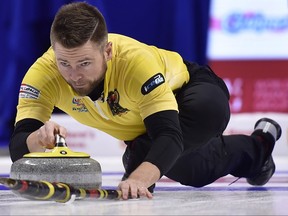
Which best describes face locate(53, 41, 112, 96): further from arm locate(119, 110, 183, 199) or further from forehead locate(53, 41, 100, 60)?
arm locate(119, 110, 183, 199)

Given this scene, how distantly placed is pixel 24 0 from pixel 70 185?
4321 millimetres

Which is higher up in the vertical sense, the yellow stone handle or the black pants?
the yellow stone handle

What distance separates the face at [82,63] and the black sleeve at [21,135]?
9.3 inches

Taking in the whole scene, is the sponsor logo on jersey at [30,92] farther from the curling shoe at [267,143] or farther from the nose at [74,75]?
the curling shoe at [267,143]

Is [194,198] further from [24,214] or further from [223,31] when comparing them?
[223,31]

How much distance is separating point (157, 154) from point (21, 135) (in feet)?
1.71

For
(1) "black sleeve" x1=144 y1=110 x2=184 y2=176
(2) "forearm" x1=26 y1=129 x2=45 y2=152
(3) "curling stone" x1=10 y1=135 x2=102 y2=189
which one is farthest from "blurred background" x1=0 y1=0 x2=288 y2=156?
(3) "curling stone" x1=10 y1=135 x2=102 y2=189

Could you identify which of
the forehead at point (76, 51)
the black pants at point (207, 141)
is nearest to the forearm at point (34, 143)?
the forehead at point (76, 51)

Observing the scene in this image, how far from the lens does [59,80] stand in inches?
101

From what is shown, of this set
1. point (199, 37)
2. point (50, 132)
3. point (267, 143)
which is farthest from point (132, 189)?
point (199, 37)

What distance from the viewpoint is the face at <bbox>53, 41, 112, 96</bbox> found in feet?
7.50

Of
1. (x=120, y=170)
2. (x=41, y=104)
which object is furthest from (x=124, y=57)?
(x=120, y=170)

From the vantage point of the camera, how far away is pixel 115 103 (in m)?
2.58

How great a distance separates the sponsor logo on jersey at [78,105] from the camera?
2637mm
